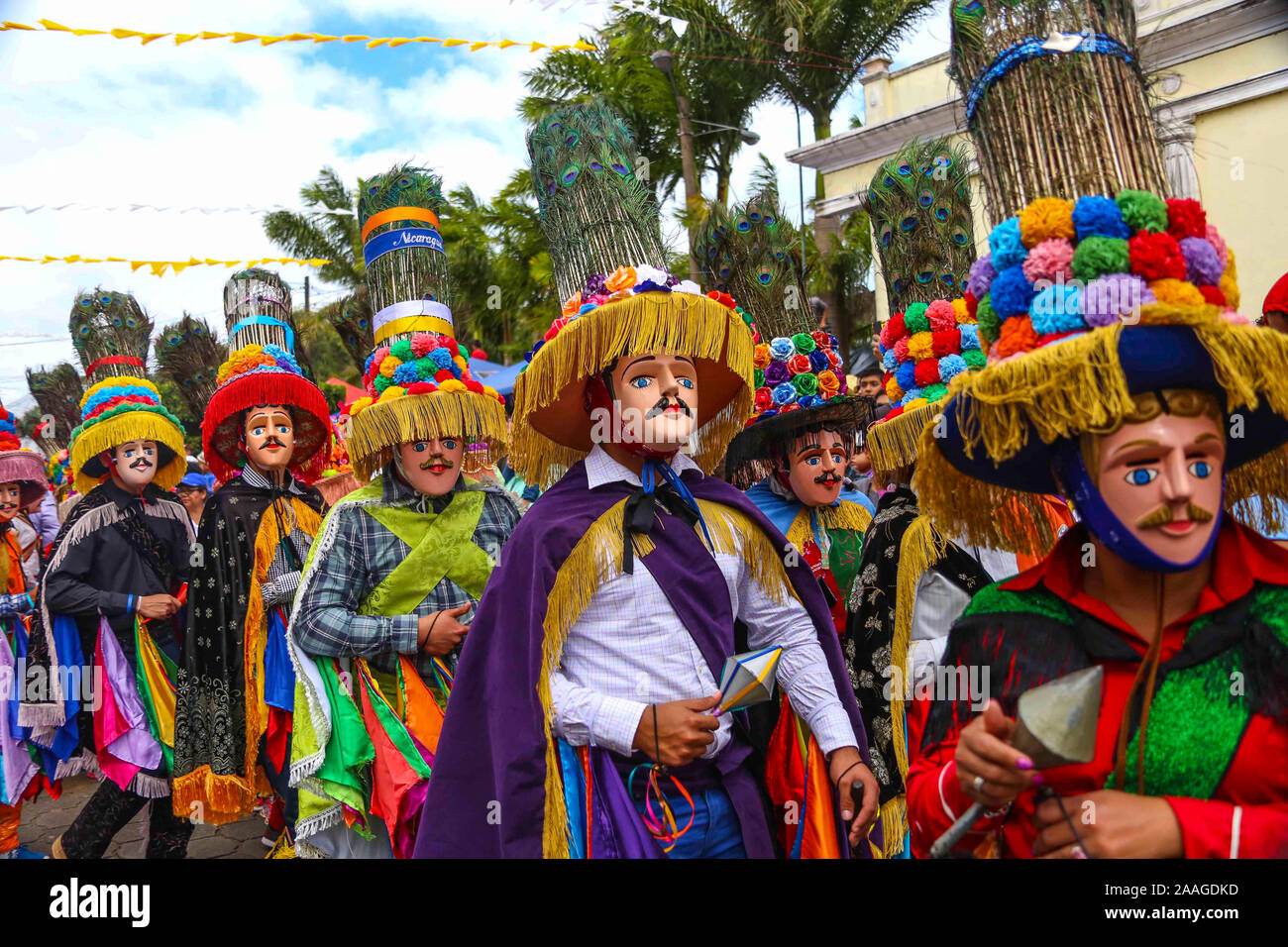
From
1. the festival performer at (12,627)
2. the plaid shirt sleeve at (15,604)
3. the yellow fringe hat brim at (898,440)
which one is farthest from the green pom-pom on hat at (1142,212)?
the plaid shirt sleeve at (15,604)

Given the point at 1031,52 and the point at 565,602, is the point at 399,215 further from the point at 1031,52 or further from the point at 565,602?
the point at 1031,52

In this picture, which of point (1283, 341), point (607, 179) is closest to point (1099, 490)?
point (1283, 341)

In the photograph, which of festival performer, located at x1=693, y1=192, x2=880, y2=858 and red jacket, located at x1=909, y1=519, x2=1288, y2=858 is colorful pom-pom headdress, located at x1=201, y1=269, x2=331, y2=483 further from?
red jacket, located at x1=909, y1=519, x2=1288, y2=858

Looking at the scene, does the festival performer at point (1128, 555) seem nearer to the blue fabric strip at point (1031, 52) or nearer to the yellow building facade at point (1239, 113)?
the blue fabric strip at point (1031, 52)

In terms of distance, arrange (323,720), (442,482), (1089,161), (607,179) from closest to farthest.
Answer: (1089,161)
(607,179)
(323,720)
(442,482)

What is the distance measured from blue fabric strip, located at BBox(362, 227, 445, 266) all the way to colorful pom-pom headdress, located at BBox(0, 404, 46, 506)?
2.53 m

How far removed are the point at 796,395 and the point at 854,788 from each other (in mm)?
2049

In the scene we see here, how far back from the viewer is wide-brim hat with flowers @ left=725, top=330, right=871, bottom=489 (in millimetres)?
4289

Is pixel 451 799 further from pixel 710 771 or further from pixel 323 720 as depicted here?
pixel 323 720

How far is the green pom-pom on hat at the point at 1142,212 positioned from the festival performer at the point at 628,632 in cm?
121

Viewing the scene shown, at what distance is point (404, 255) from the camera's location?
5180 mm

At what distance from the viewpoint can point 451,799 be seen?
272 cm
